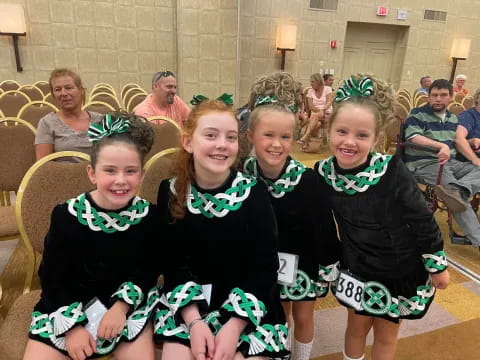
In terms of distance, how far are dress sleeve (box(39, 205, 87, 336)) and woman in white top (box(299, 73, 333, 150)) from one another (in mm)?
5327

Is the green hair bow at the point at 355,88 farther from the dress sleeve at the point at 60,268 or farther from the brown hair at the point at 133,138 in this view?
the dress sleeve at the point at 60,268

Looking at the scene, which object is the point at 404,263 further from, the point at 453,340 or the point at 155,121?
the point at 155,121

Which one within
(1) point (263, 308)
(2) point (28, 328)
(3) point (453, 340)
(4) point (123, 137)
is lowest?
(3) point (453, 340)

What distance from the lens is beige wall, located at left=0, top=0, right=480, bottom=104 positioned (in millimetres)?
6473

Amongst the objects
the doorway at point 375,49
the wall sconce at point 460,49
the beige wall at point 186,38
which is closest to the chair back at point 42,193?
the beige wall at point 186,38

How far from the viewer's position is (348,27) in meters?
8.01

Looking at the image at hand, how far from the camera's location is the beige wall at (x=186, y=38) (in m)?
6.47

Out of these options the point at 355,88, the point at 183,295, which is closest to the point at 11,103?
the point at 183,295

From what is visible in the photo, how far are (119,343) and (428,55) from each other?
9.26 meters

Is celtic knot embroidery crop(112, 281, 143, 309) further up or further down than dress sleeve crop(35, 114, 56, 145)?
further down

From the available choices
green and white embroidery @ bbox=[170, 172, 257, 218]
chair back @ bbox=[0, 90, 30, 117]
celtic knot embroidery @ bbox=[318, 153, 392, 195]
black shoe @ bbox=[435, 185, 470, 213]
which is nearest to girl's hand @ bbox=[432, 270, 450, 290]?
celtic knot embroidery @ bbox=[318, 153, 392, 195]

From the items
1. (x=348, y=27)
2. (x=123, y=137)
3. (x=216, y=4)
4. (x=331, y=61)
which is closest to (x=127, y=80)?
(x=216, y=4)

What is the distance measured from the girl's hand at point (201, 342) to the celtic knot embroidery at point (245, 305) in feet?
0.32

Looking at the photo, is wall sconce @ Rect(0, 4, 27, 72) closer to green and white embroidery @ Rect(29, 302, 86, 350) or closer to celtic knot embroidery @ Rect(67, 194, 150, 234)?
celtic knot embroidery @ Rect(67, 194, 150, 234)
